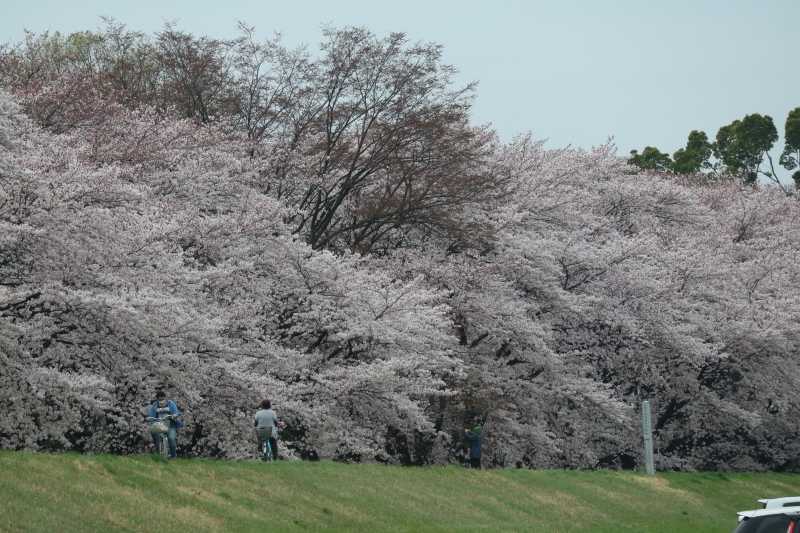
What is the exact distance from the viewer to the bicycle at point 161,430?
17250mm

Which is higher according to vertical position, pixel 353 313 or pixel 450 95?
pixel 450 95

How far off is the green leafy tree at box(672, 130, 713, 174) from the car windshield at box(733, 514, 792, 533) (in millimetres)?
74362

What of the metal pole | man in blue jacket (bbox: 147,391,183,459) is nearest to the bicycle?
man in blue jacket (bbox: 147,391,183,459)

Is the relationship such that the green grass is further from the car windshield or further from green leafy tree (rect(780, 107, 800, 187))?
green leafy tree (rect(780, 107, 800, 187))

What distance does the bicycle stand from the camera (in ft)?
56.6

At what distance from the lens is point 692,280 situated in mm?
37188

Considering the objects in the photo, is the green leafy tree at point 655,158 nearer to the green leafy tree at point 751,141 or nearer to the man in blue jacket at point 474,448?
the green leafy tree at point 751,141

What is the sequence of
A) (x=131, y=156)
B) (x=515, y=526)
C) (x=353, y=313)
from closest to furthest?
(x=515, y=526)
(x=353, y=313)
(x=131, y=156)

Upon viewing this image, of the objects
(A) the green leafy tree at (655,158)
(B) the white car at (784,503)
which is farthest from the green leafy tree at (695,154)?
(B) the white car at (784,503)

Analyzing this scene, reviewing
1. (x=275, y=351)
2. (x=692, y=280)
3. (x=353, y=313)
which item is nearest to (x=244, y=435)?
(x=275, y=351)

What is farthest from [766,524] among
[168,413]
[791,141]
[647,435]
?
[791,141]

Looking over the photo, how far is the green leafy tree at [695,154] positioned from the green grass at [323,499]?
187 ft

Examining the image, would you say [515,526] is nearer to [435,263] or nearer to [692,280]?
[435,263]

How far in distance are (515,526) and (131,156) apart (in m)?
15.4
